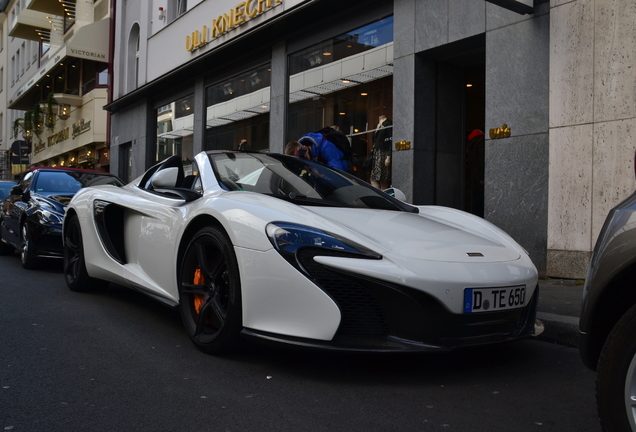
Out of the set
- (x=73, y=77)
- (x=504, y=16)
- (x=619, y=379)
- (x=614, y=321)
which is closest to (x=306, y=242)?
(x=614, y=321)

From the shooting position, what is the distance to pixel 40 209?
24.8ft

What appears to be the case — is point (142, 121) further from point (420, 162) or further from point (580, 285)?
point (580, 285)

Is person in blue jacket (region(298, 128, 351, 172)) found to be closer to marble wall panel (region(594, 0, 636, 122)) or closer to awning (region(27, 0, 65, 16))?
marble wall panel (region(594, 0, 636, 122))

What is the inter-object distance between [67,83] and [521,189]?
24990 mm

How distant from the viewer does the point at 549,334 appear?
13.8ft

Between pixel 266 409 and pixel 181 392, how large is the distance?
18.8 inches

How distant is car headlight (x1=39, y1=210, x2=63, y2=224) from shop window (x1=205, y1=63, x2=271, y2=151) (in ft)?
19.1

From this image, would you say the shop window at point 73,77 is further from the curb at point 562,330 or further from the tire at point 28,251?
the curb at point 562,330

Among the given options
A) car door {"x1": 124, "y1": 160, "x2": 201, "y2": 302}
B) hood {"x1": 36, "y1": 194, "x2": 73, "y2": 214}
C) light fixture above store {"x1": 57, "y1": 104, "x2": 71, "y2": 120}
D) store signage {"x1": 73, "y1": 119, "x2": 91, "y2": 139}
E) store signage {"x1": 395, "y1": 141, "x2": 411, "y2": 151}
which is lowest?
car door {"x1": 124, "y1": 160, "x2": 201, "y2": 302}

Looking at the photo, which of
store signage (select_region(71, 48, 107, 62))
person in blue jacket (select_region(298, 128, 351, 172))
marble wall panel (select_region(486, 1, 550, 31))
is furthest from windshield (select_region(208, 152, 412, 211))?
store signage (select_region(71, 48, 107, 62))

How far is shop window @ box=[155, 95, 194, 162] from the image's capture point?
1616cm

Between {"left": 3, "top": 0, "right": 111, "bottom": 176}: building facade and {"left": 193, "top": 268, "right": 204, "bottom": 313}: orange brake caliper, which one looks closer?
{"left": 193, "top": 268, "right": 204, "bottom": 313}: orange brake caliper

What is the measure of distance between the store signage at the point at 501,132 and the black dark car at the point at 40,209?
480 centimetres


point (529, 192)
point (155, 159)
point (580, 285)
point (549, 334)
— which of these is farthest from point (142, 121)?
point (549, 334)
